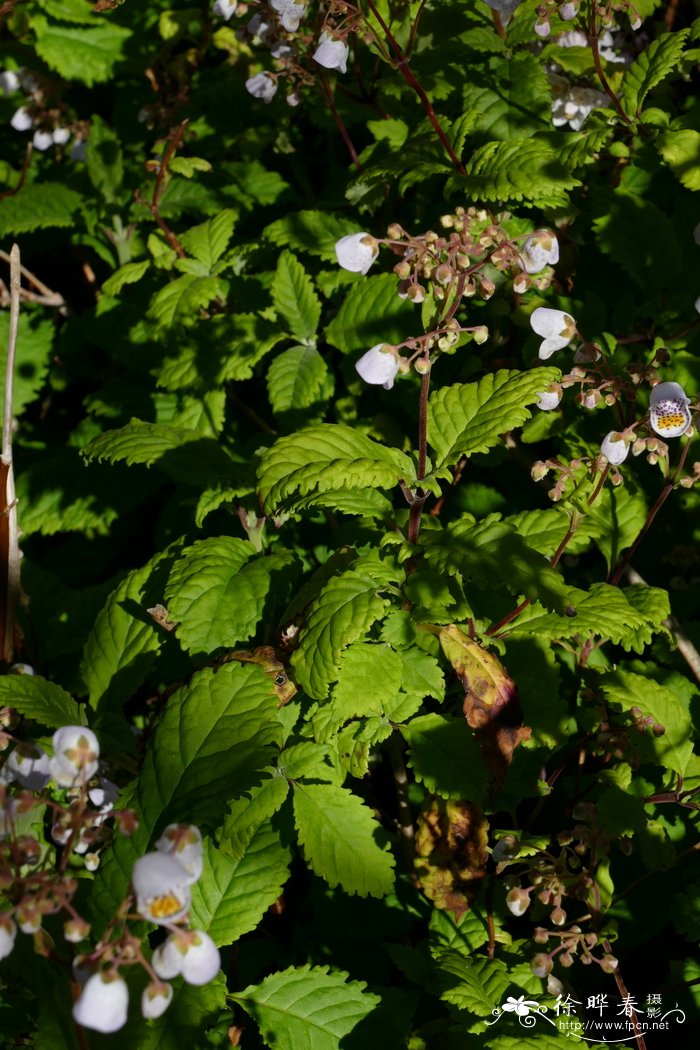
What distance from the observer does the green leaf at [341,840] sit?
2.23m

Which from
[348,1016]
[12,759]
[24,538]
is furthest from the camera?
[24,538]

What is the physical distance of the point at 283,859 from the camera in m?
2.29

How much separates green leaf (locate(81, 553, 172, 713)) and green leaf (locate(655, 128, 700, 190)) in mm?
1892

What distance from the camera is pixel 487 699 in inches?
88.4

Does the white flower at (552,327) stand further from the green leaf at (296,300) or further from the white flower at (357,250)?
the green leaf at (296,300)

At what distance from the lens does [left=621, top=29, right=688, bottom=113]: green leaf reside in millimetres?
2787

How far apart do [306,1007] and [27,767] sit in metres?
0.87

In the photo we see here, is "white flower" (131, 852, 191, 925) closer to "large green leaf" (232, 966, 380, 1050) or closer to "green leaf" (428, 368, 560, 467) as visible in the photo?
"large green leaf" (232, 966, 380, 1050)

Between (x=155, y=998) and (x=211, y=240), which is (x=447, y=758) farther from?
(x=211, y=240)

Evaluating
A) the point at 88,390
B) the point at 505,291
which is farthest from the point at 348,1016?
the point at 88,390

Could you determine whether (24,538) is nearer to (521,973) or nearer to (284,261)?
(284,261)

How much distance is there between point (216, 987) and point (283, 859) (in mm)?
354

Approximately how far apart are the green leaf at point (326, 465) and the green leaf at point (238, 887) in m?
0.84

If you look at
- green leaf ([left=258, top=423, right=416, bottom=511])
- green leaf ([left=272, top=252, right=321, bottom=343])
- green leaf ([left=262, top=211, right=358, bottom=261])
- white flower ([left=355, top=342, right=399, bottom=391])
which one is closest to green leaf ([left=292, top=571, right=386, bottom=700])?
green leaf ([left=258, top=423, right=416, bottom=511])
